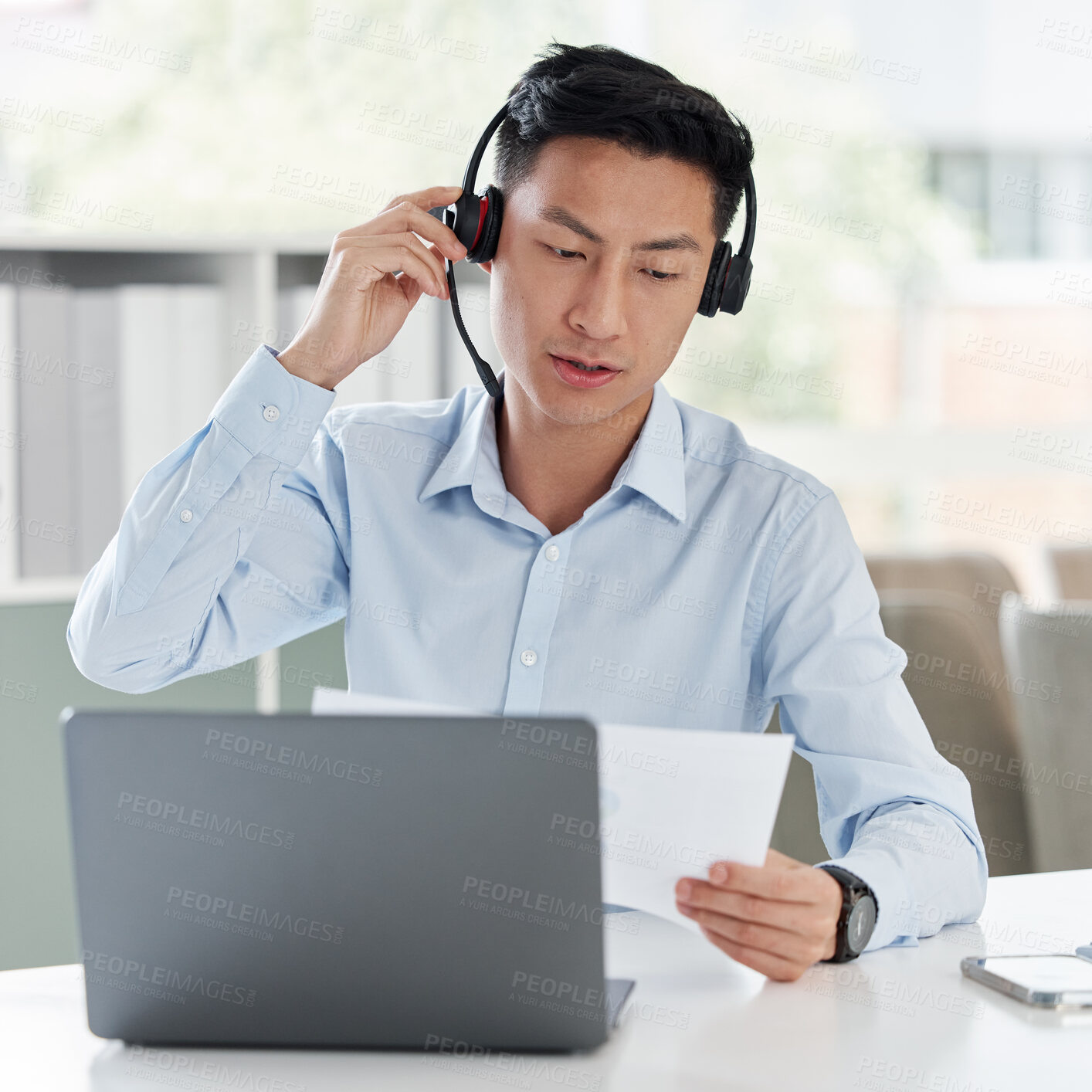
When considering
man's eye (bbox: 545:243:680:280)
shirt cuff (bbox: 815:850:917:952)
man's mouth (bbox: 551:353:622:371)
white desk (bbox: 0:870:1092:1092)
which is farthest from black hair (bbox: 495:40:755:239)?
white desk (bbox: 0:870:1092:1092)

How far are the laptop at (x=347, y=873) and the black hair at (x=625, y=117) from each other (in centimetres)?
75

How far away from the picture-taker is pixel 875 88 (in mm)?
3484

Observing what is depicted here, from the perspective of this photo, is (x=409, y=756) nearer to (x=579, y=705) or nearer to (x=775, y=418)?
(x=579, y=705)

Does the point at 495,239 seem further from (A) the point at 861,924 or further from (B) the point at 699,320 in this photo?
(B) the point at 699,320

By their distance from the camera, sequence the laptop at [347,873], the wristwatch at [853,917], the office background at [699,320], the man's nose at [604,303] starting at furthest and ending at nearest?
the office background at [699,320] < the man's nose at [604,303] < the wristwatch at [853,917] < the laptop at [347,873]

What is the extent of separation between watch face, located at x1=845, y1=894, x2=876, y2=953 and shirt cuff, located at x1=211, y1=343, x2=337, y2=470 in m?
0.70

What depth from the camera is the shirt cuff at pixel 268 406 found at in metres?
1.26

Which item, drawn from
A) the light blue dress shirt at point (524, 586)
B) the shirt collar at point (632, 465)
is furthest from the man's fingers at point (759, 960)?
the shirt collar at point (632, 465)

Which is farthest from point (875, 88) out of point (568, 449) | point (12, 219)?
point (568, 449)

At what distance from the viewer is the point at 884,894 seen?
0.99 meters

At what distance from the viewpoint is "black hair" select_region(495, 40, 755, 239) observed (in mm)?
1250

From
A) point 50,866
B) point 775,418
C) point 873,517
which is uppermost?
point 775,418

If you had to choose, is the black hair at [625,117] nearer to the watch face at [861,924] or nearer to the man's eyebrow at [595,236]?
the man's eyebrow at [595,236]

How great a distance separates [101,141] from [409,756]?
250cm
